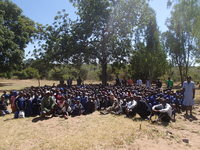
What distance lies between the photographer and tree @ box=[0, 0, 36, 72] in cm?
2316

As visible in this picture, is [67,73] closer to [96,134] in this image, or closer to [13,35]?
[13,35]

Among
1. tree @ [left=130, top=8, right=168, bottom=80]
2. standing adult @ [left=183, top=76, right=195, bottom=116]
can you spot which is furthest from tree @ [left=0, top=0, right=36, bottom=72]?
standing adult @ [left=183, top=76, right=195, bottom=116]

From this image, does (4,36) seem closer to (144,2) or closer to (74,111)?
(144,2)

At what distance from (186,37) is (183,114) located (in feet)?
66.2

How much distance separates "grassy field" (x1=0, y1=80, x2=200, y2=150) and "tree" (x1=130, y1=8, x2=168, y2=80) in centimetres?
1862

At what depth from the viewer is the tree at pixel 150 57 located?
27797 millimetres

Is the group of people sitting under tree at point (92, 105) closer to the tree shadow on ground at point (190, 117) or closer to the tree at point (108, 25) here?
the tree shadow on ground at point (190, 117)

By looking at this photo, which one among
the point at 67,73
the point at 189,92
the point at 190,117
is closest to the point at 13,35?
the point at 67,73

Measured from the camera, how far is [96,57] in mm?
23234

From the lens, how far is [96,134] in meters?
7.08

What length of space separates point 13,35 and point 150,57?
15.5 meters

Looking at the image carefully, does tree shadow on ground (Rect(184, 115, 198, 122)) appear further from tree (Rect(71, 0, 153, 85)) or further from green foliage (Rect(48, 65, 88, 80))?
green foliage (Rect(48, 65, 88, 80))

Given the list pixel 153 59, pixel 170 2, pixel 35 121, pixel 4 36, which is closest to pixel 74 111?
pixel 35 121

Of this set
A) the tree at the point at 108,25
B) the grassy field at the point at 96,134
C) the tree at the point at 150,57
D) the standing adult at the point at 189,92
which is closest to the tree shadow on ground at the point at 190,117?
the grassy field at the point at 96,134
